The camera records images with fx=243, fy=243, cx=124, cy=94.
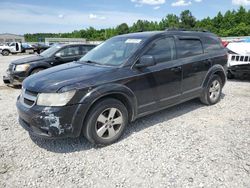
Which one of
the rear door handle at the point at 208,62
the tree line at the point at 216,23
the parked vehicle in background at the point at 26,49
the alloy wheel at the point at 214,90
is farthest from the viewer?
the tree line at the point at 216,23

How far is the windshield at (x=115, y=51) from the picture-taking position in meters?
4.24

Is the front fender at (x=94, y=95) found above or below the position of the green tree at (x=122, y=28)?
below

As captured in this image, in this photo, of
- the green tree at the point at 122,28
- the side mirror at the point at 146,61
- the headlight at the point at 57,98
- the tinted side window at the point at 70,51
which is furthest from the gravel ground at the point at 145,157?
the green tree at the point at 122,28

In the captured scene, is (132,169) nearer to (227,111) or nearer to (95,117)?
(95,117)

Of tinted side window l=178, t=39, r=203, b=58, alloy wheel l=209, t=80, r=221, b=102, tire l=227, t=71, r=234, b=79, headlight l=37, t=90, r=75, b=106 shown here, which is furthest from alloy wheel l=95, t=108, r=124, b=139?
tire l=227, t=71, r=234, b=79

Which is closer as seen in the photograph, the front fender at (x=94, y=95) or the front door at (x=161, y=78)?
the front fender at (x=94, y=95)

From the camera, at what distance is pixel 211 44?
5.69 meters

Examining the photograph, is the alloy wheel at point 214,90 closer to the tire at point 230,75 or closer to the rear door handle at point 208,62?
the rear door handle at point 208,62

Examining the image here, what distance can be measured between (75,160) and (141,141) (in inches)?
44.2

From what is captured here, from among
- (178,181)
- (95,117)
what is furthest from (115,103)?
(178,181)

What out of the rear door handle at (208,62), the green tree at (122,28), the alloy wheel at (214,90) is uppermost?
the green tree at (122,28)

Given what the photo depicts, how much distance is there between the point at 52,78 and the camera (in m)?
3.73

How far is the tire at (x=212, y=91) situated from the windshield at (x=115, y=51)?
215cm

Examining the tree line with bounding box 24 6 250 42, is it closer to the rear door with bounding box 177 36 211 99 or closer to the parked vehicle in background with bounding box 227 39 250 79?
the parked vehicle in background with bounding box 227 39 250 79
